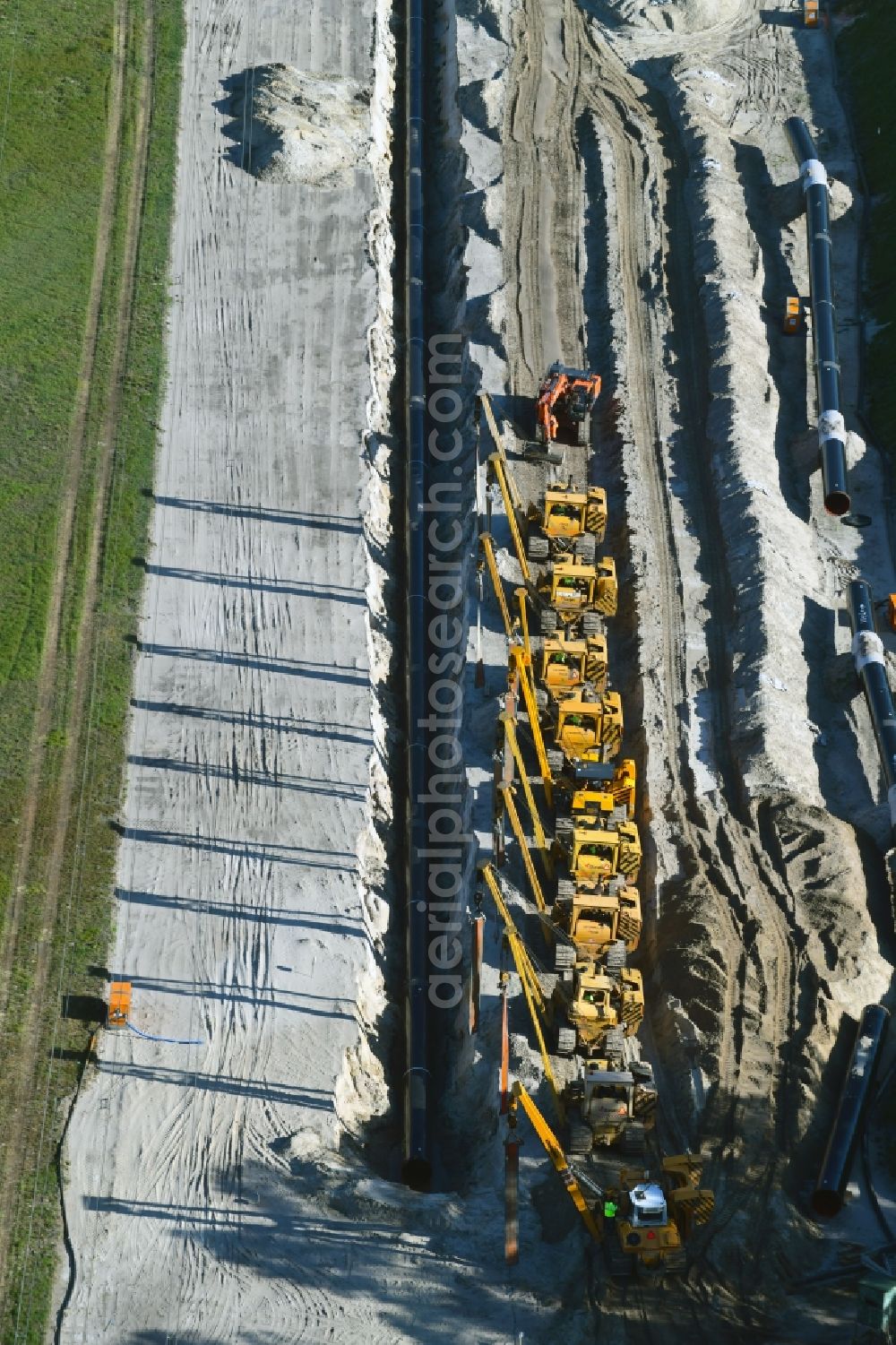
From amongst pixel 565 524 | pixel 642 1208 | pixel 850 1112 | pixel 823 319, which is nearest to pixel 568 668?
pixel 565 524

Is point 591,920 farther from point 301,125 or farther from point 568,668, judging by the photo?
point 301,125

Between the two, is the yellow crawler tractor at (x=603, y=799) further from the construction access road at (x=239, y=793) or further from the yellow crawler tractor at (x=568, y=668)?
the construction access road at (x=239, y=793)

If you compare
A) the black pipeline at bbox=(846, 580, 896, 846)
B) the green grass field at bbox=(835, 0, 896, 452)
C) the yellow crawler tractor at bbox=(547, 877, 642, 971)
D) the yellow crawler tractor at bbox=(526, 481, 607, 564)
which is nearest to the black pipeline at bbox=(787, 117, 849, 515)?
the green grass field at bbox=(835, 0, 896, 452)

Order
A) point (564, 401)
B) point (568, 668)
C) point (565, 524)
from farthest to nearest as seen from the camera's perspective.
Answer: point (564, 401) → point (565, 524) → point (568, 668)

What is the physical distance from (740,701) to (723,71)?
2657cm

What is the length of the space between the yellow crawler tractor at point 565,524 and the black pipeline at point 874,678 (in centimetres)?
627

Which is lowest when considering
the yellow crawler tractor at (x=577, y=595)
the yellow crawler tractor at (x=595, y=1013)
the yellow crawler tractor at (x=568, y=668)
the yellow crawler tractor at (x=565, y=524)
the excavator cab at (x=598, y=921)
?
the yellow crawler tractor at (x=595, y=1013)

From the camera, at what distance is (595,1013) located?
36344mm

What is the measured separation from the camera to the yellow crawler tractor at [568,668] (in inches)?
1670

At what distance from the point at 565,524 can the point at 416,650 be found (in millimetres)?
4649

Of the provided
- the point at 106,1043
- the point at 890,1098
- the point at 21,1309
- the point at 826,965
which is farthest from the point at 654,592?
the point at 21,1309

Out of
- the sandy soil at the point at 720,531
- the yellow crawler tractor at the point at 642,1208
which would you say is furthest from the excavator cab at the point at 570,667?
the yellow crawler tractor at the point at 642,1208

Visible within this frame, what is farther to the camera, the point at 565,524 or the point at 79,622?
the point at 565,524

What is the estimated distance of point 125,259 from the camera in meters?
53.3
